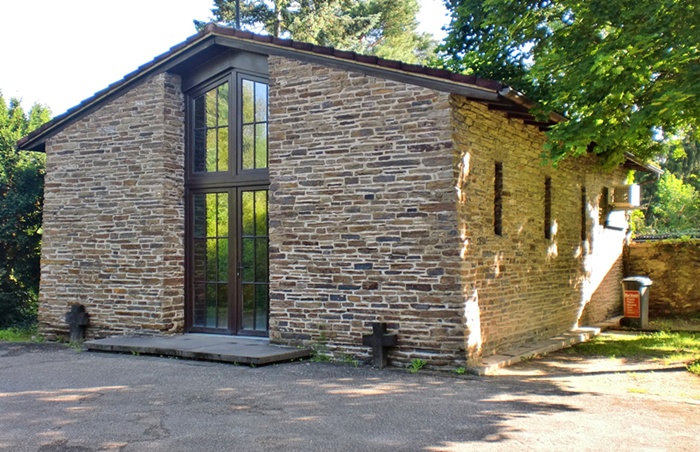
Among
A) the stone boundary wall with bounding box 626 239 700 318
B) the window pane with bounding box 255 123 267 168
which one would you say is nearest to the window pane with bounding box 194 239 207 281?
the window pane with bounding box 255 123 267 168

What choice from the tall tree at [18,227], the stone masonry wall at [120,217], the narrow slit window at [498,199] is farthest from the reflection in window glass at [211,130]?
the tall tree at [18,227]

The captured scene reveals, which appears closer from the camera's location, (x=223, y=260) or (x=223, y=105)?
(x=223, y=260)

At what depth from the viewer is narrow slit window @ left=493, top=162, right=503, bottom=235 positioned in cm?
1000

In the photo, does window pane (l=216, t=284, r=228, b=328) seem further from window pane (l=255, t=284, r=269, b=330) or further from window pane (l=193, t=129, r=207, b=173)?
window pane (l=193, t=129, r=207, b=173)

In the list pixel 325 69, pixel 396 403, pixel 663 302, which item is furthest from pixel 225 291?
pixel 663 302

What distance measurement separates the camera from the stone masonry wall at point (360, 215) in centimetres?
859

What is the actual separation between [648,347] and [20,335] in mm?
11403

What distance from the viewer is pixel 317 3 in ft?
85.7

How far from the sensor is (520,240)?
10.6 metres

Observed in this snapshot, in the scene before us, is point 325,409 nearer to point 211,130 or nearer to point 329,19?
point 211,130

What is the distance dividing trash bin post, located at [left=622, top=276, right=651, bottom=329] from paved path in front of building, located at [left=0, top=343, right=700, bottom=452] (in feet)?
17.3

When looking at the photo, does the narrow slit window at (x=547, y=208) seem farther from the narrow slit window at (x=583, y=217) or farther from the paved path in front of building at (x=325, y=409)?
the paved path in front of building at (x=325, y=409)

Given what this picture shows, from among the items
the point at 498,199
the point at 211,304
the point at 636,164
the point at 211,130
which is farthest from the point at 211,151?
the point at 636,164

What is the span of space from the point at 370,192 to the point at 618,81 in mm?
3487
